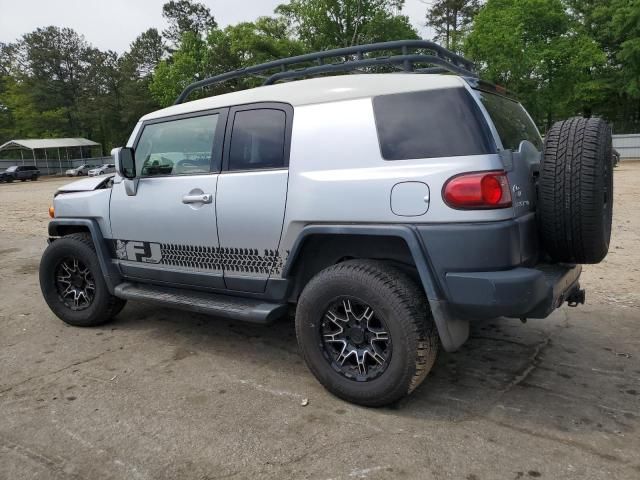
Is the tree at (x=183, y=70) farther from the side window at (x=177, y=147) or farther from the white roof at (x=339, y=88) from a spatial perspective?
the white roof at (x=339, y=88)

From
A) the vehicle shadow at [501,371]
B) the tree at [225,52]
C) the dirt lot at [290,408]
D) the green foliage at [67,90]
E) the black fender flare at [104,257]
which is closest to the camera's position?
the dirt lot at [290,408]

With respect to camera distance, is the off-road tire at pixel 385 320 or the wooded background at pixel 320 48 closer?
the off-road tire at pixel 385 320

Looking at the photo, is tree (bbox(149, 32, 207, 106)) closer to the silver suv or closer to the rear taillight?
the silver suv

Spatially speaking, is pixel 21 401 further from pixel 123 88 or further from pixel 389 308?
pixel 123 88

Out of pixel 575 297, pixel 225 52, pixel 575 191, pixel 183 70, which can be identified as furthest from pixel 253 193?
pixel 183 70

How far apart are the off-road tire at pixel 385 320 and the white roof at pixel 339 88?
1008 millimetres

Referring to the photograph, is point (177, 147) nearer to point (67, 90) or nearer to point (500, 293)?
point (500, 293)

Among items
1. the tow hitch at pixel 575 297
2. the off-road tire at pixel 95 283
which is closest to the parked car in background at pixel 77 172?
the off-road tire at pixel 95 283

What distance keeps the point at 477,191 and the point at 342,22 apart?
45.5 m

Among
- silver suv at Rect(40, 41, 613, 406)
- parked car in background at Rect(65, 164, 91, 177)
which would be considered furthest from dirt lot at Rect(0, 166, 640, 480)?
parked car in background at Rect(65, 164, 91, 177)

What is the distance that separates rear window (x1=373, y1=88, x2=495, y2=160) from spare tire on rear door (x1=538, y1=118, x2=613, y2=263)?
43 cm

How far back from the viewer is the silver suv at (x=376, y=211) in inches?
101

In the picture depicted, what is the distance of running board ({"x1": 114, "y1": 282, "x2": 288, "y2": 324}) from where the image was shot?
10.7 ft

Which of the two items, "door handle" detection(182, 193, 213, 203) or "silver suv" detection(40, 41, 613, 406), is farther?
"door handle" detection(182, 193, 213, 203)
